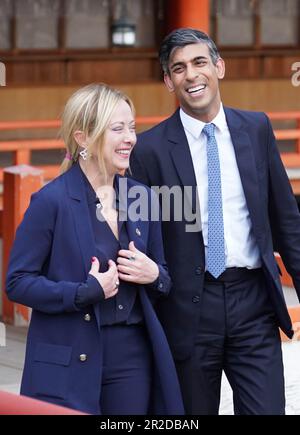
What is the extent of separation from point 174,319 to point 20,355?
319 cm

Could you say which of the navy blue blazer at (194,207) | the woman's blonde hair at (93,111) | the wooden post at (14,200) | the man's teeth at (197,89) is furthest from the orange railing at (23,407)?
the wooden post at (14,200)

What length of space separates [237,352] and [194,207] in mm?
449

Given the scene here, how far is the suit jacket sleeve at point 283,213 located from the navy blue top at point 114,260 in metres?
0.59

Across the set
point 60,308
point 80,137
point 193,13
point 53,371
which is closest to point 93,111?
point 80,137

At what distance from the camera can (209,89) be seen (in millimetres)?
3705

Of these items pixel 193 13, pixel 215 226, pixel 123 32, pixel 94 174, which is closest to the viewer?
pixel 94 174

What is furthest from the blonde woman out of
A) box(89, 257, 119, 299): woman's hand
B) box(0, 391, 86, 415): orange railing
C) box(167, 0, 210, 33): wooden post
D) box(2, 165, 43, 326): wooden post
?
box(167, 0, 210, 33): wooden post

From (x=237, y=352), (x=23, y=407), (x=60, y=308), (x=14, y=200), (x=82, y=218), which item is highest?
(x=82, y=218)

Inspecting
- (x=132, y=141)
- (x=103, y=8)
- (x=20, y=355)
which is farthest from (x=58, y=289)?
(x=103, y=8)

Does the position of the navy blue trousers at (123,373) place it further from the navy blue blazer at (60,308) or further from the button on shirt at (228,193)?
the button on shirt at (228,193)

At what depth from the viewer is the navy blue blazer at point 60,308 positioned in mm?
3295

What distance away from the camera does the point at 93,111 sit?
11.0 feet

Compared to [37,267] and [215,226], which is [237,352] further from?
[37,267]

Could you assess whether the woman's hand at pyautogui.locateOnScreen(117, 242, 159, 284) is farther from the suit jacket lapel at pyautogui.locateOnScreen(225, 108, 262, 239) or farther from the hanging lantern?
the hanging lantern
